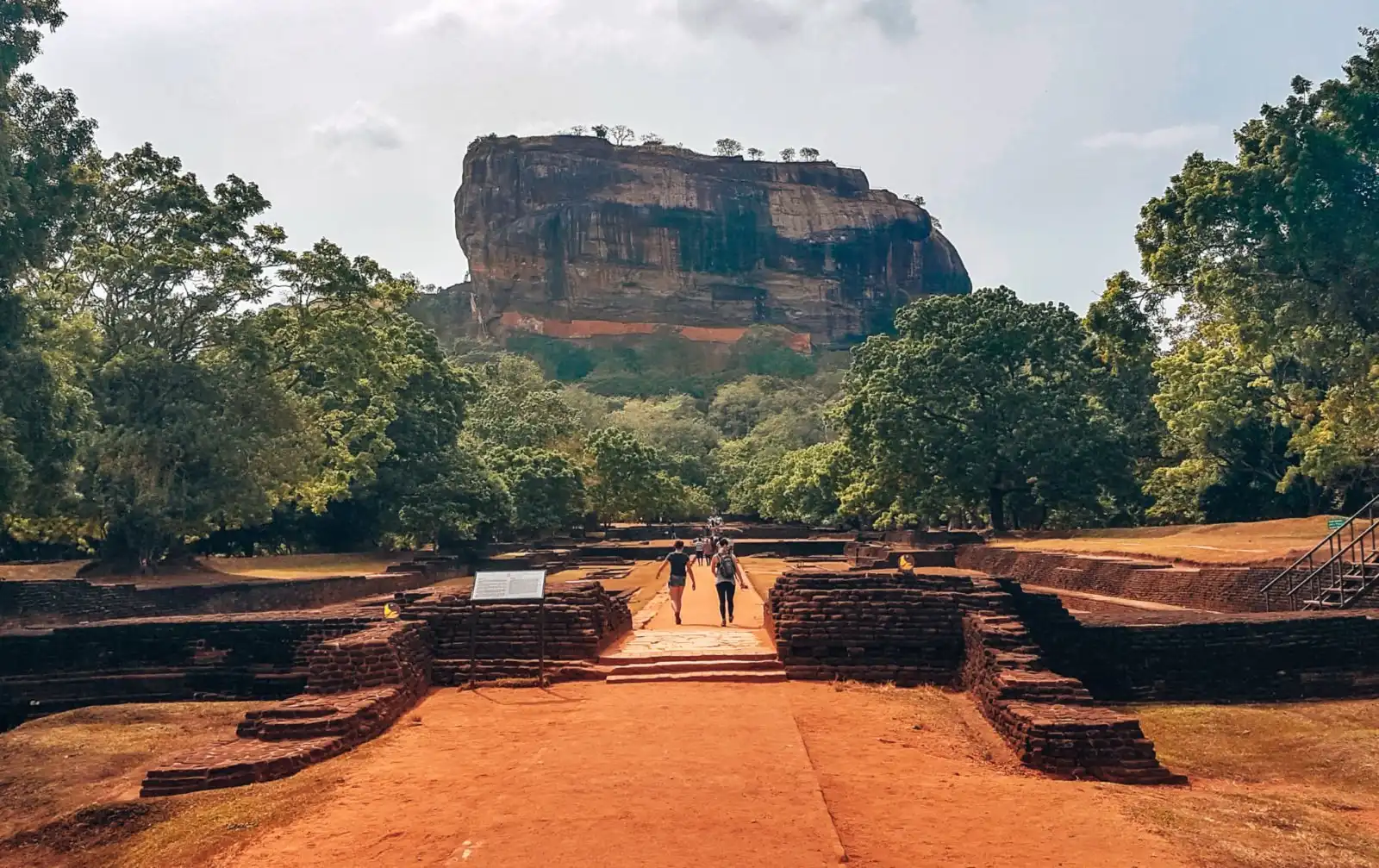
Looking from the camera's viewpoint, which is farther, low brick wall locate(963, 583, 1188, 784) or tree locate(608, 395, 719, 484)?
tree locate(608, 395, 719, 484)

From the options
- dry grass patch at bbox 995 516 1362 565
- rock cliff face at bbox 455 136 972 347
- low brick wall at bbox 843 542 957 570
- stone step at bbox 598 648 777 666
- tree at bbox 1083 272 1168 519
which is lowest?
stone step at bbox 598 648 777 666

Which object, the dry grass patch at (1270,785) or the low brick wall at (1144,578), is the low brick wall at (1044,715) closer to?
the dry grass patch at (1270,785)

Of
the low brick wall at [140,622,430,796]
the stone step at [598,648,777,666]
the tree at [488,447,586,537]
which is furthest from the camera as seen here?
the tree at [488,447,586,537]

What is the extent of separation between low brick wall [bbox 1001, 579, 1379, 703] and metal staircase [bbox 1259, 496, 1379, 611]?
4026 mm

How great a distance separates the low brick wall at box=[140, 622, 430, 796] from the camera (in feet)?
22.5

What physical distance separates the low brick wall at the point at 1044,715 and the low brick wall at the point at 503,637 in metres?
3.83

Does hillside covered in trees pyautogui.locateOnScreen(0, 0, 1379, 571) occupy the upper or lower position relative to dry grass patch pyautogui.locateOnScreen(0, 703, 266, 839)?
upper

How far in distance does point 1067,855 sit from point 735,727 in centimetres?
301

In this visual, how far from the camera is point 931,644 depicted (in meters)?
10.4

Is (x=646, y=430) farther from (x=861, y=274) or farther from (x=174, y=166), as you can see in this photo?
(x=861, y=274)

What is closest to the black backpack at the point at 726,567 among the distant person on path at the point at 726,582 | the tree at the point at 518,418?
the distant person on path at the point at 726,582

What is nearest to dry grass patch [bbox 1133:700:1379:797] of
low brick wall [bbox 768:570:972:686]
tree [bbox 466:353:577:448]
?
low brick wall [bbox 768:570:972:686]

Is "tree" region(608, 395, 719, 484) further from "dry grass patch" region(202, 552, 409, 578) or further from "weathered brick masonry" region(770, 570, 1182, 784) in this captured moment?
"weathered brick masonry" region(770, 570, 1182, 784)

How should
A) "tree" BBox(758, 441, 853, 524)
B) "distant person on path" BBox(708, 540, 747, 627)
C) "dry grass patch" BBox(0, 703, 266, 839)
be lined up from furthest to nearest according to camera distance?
"tree" BBox(758, 441, 853, 524)
"distant person on path" BBox(708, 540, 747, 627)
"dry grass patch" BBox(0, 703, 266, 839)
